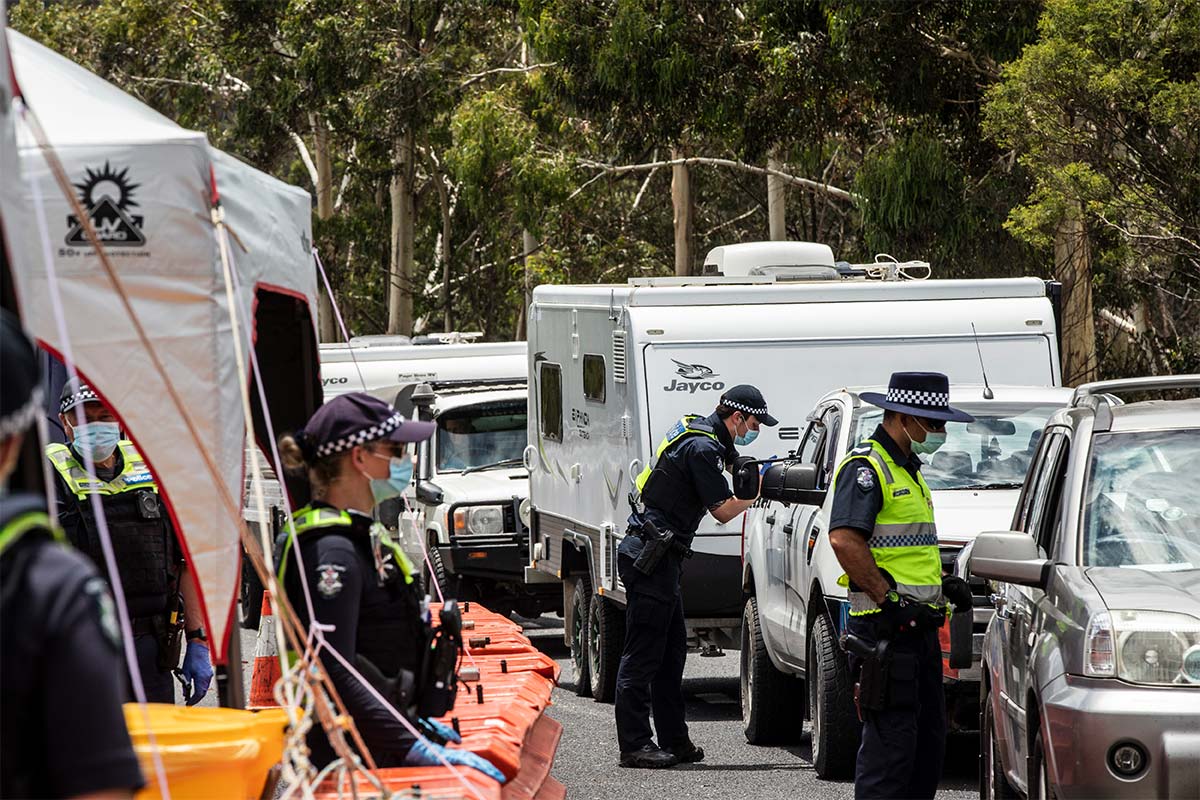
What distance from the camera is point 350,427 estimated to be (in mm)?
4895

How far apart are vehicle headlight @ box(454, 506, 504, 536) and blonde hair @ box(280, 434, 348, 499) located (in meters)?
11.5

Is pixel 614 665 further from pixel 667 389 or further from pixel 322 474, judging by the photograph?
pixel 322 474

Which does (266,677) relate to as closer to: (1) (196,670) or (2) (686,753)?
(1) (196,670)

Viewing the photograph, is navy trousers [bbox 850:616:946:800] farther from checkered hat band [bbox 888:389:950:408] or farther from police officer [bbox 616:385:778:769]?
police officer [bbox 616:385:778:769]

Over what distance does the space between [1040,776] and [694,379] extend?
19.1 feet

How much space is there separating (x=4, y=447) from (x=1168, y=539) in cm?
489

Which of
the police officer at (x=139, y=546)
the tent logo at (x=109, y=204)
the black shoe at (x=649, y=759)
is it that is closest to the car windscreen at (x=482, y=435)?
the black shoe at (x=649, y=759)

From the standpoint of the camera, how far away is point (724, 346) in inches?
475

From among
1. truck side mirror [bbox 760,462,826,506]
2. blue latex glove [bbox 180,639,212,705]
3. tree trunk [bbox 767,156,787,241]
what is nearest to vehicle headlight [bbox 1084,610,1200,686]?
truck side mirror [bbox 760,462,826,506]

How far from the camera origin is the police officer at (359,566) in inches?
187

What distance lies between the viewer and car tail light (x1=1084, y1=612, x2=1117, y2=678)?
19.6 feet

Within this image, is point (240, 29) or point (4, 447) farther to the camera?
point (240, 29)

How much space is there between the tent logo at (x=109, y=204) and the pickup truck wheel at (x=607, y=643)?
7475 mm

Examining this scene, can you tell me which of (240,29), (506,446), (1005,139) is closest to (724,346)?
(506,446)
